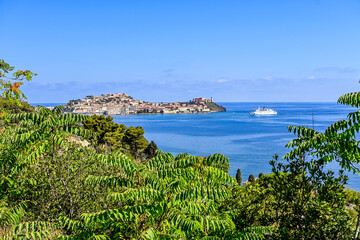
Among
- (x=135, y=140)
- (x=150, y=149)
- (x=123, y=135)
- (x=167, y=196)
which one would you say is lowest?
(x=150, y=149)

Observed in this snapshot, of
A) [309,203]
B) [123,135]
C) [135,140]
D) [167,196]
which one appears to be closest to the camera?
[167,196]

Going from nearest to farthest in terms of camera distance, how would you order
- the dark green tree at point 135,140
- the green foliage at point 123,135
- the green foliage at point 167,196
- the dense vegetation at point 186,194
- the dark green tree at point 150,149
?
the green foliage at point 167,196 < the dense vegetation at point 186,194 < the green foliage at point 123,135 < the dark green tree at point 135,140 < the dark green tree at point 150,149

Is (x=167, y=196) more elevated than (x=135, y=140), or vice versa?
(x=167, y=196)

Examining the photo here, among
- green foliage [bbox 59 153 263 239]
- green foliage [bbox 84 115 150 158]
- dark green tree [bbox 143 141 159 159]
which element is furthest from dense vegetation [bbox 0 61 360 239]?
dark green tree [bbox 143 141 159 159]

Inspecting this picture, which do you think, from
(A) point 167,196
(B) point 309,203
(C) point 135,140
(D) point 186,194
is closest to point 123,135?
(C) point 135,140

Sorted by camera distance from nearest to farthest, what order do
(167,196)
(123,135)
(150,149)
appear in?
(167,196), (123,135), (150,149)

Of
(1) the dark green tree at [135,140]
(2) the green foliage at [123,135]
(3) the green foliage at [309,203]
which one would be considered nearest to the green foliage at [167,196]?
(3) the green foliage at [309,203]

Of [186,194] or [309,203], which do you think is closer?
[186,194]

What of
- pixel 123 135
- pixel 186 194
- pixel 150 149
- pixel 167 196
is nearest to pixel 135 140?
pixel 123 135

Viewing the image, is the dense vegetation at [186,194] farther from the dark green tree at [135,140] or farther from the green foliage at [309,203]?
the dark green tree at [135,140]

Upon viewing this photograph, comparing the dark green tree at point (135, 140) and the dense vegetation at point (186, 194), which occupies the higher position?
the dense vegetation at point (186, 194)

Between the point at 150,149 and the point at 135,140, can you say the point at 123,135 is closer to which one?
the point at 135,140

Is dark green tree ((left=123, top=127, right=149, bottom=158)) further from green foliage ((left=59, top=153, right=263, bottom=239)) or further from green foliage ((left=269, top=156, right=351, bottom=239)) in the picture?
green foliage ((left=59, top=153, right=263, bottom=239))

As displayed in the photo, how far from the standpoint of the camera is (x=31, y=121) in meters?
5.71
